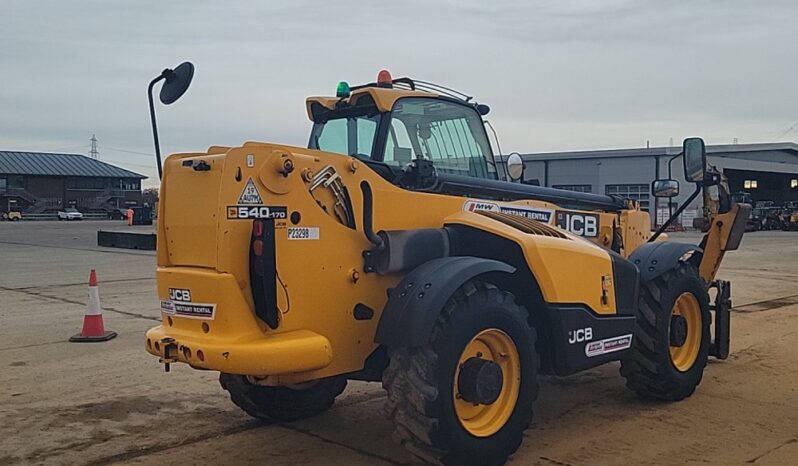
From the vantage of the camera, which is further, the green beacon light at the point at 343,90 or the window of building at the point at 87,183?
the window of building at the point at 87,183

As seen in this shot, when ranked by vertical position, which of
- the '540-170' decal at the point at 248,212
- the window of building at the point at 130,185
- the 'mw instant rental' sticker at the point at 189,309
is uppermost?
the window of building at the point at 130,185

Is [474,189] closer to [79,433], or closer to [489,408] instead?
[489,408]

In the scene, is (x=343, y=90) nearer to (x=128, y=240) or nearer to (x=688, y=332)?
(x=688, y=332)

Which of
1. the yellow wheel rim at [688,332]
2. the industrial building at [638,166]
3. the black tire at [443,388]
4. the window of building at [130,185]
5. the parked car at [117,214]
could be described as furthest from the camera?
the window of building at [130,185]

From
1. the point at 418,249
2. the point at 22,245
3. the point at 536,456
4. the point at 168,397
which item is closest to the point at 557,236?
the point at 418,249

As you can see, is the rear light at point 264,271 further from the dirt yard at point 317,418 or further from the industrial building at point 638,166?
the industrial building at point 638,166

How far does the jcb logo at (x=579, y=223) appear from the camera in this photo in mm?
6383

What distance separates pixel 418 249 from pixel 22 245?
28.0m

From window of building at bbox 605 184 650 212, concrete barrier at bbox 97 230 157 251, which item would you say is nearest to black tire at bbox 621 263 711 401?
concrete barrier at bbox 97 230 157 251

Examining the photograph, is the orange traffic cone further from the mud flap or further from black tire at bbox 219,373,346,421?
the mud flap

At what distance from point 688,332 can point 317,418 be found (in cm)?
310

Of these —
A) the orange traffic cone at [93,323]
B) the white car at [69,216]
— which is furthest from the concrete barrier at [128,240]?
the white car at [69,216]

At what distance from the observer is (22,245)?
29453 millimetres

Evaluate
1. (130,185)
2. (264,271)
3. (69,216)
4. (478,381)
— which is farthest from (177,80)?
(130,185)
